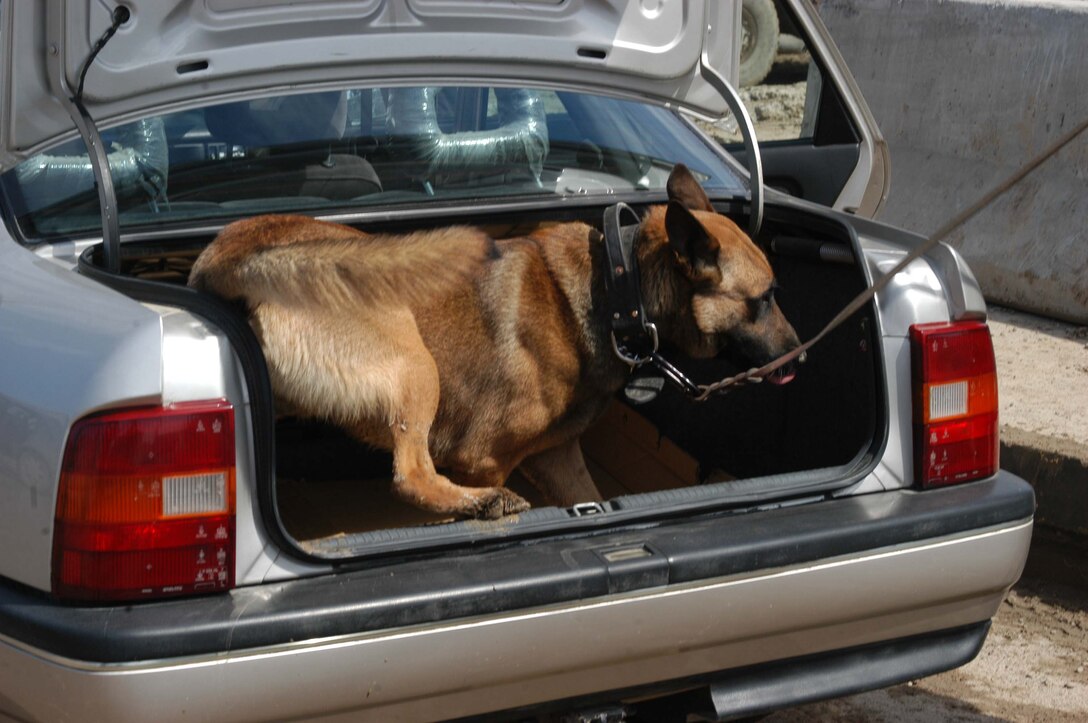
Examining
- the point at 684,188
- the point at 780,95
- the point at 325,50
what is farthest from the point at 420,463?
the point at 780,95

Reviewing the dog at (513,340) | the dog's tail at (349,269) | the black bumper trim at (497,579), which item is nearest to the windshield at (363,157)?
the dog at (513,340)

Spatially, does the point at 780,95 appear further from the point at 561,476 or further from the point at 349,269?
the point at 349,269

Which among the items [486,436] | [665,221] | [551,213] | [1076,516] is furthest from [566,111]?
[1076,516]

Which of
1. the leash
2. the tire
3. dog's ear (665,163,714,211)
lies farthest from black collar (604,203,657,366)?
the tire

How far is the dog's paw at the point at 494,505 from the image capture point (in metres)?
2.77

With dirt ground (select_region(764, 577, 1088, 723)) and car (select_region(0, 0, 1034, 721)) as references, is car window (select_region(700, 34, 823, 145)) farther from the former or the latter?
car (select_region(0, 0, 1034, 721))

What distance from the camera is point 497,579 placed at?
2400 mm

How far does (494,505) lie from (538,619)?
43 centimetres

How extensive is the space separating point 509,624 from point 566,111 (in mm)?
1962

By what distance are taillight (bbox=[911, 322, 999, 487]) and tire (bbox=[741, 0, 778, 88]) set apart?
889 cm

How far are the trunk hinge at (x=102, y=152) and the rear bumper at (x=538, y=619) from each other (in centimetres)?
72

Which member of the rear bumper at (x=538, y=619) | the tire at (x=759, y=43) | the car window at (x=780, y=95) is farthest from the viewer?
the tire at (x=759, y=43)

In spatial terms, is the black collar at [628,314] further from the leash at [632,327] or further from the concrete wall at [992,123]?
the concrete wall at [992,123]

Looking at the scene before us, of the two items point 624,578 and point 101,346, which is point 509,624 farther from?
point 101,346
